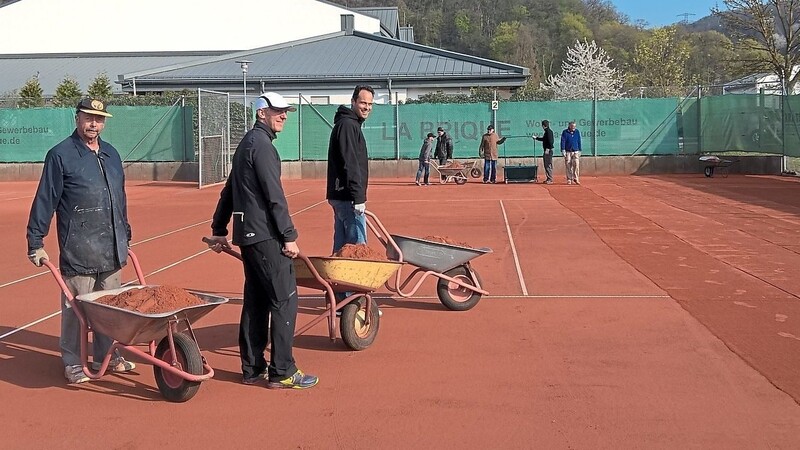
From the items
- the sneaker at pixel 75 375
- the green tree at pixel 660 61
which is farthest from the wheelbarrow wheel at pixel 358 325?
the green tree at pixel 660 61

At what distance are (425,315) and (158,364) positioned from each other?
3124mm

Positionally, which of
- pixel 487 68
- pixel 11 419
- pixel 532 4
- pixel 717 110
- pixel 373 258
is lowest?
pixel 11 419

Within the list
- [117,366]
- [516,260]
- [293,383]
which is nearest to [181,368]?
[293,383]

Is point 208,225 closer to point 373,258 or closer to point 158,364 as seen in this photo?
point 373,258

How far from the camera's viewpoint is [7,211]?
18.5m

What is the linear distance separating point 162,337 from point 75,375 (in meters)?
0.84

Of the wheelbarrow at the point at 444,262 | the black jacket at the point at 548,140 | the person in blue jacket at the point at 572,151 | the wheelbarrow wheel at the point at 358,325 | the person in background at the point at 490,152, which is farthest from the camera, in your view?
the person in background at the point at 490,152

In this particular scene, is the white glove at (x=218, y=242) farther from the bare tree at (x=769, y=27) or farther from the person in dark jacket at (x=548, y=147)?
the bare tree at (x=769, y=27)

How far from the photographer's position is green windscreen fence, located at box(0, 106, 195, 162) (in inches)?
1131

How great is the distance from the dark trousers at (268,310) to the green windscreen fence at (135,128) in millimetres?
23894

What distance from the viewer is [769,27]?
37.7m

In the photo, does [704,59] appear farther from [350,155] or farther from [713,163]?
[350,155]

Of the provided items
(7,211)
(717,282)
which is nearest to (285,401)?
(717,282)

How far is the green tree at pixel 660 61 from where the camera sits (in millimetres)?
67375
